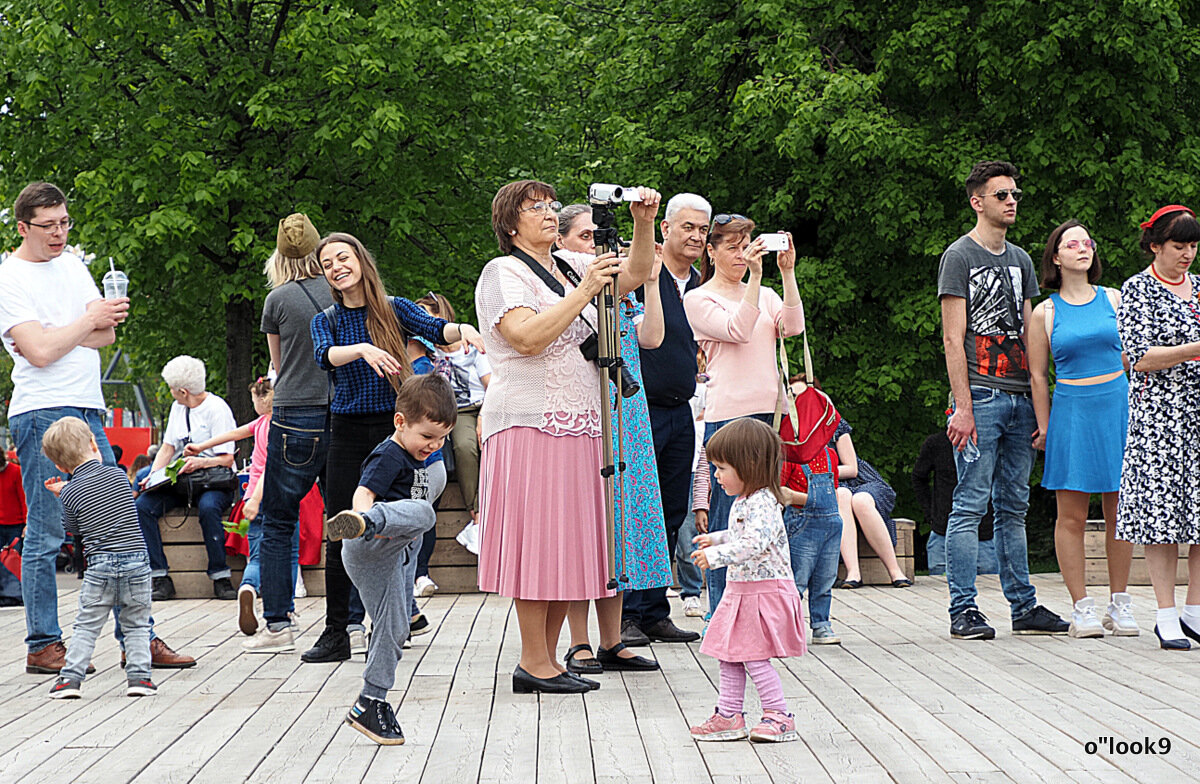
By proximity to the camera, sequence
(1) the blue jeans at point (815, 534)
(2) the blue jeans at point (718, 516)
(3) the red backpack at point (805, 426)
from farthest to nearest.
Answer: (1) the blue jeans at point (815, 534) < (3) the red backpack at point (805, 426) < (2) the blue jeans at point (718, 516)

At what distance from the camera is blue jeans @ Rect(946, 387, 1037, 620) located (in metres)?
6.84

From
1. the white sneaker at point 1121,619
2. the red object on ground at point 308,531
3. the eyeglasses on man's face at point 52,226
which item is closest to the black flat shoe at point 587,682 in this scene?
the white sneaker at point 1121,619

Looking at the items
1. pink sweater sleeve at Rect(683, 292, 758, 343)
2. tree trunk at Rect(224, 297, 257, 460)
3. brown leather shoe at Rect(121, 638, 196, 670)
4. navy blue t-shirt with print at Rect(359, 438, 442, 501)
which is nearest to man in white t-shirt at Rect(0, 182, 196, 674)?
brown leather shoe at Rect(121, 638, 196, 670)

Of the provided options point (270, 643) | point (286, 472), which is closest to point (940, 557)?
point (270, 643)

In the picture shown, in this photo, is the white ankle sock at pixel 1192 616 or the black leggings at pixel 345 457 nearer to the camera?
the black leggings at pixel 345 457

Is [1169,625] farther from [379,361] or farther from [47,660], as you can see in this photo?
[47,660]

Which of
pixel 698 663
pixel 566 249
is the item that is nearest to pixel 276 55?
pixel 566 249

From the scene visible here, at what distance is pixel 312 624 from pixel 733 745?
14.1 ft

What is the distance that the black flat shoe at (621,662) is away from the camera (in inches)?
236

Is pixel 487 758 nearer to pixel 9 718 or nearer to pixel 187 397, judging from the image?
pixel 9 718

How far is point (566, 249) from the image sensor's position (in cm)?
650

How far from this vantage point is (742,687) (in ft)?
15.1

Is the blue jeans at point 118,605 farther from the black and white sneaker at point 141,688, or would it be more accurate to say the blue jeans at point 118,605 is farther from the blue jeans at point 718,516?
the blue jeans at point 718,516

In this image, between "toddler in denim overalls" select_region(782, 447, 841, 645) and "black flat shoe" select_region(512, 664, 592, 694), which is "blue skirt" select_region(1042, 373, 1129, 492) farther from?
"black flat shoe" select_region(512, 664, 592, 694)
